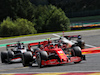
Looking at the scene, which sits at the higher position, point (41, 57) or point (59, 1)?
point (59, 1)


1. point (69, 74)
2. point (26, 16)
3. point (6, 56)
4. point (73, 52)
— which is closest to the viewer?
point (69, 74)

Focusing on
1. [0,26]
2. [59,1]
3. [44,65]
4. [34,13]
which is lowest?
[44,65]

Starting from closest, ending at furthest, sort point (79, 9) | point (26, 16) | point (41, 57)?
point (41, 57), point (26, 16), point (79, 9)

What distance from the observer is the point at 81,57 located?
11.2 metres

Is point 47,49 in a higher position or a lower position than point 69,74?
higher

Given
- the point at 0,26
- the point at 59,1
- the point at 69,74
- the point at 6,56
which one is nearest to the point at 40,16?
the point at 0,26

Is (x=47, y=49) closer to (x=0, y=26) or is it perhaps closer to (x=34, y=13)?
(x=0, y=26)

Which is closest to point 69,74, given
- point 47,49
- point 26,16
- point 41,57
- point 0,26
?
point 41,57

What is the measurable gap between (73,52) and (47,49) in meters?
1.35

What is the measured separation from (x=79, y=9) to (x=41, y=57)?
249 ft

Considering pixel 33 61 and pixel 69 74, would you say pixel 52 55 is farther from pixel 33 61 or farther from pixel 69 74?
pixel 69 74

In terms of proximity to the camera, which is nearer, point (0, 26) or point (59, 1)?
point (0, 26)

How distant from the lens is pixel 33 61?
1193 centimetres

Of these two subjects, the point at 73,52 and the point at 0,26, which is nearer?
the point at 73,52
